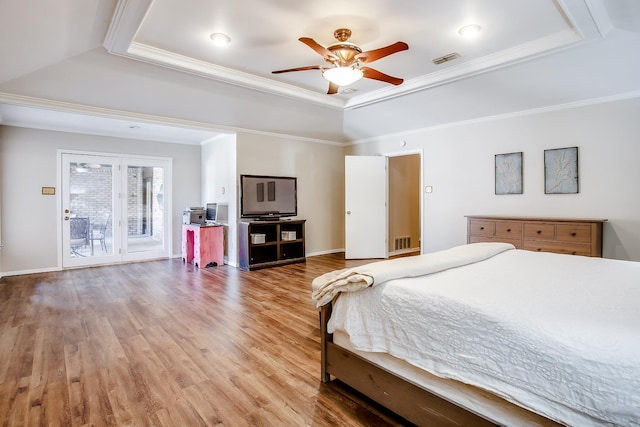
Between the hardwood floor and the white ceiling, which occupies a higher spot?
the white ceiling

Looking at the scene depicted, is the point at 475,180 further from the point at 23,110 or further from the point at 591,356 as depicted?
the point at 23,110

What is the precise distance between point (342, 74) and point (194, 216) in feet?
13.9

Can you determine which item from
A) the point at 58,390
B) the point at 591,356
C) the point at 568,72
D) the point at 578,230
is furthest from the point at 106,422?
the point at 568,72

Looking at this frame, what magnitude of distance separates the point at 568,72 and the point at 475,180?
6.07ft

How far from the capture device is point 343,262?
603 centimetres

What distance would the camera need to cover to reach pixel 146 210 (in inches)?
254

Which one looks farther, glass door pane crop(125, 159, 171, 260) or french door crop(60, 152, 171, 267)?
glass door pane crop(125, 159, 171, 260)

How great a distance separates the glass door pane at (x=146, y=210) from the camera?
622cm

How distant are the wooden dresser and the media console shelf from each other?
9.64ft

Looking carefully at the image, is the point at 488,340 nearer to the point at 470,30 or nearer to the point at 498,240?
the point at 470,30

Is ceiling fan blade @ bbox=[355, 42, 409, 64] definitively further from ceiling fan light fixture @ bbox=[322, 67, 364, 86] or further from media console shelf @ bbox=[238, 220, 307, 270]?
media console shelf @ bbox=[238, 220, 307, 270]

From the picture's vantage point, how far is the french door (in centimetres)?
561

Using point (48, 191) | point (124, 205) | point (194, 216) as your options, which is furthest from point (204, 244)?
point (48, 191)

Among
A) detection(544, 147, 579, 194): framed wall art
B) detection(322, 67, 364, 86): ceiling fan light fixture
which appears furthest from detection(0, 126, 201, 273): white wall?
detection(544, 147, 579, 194): framed wall art
